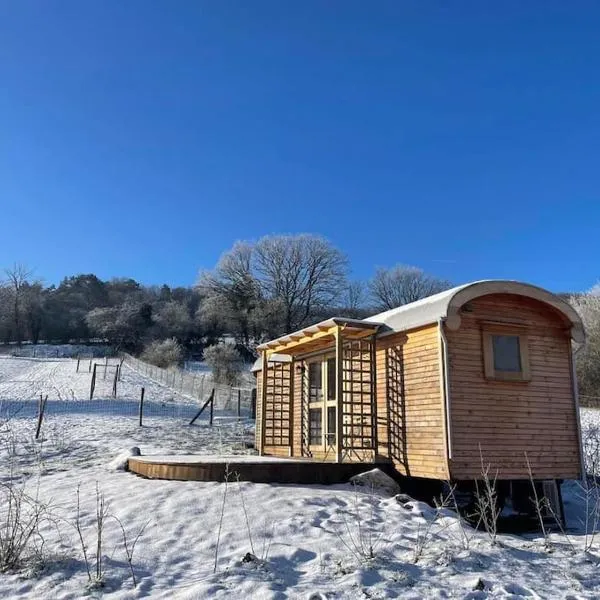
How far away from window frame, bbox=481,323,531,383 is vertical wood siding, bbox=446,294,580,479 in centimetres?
8

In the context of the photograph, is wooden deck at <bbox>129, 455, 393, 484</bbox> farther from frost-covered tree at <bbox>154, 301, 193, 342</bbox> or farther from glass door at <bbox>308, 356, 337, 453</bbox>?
frost-covered tree at <bbox>154, 301, 193, 342</bbox>

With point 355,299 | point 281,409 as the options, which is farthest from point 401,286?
point 281,409

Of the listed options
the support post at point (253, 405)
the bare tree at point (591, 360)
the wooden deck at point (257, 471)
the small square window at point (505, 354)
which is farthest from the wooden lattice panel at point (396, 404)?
the bare tree at point (591, 360)

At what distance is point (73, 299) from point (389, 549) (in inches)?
2244

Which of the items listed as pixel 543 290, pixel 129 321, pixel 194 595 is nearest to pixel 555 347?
pixel 543 290

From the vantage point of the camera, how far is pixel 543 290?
8773 millimetres

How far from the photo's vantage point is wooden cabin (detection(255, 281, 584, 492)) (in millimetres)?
8023

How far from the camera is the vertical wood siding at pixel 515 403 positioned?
8.00 metres

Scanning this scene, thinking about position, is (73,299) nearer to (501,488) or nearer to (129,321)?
(129,321)

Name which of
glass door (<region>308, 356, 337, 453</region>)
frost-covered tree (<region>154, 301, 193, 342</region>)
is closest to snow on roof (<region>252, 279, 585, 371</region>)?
glass door (<region>308, 356, 337, 453</region>)

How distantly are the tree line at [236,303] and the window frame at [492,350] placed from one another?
2828 cm

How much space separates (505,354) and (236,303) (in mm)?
32583

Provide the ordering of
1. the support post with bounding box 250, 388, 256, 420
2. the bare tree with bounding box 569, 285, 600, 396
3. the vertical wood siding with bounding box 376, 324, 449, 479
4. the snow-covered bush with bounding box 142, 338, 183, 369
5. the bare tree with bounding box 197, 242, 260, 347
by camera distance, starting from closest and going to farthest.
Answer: the vertical wood siding with bounding box 376, 324, 449, 479 < the support post with bounding box 250, 388, 256, 420 < the bare tree with bounding box 569, 285, 600, 396 < the snow-covered bush with bounding box 142, 338, 183, 369 < the bare tree with bounding box 197, 242, 260, 347

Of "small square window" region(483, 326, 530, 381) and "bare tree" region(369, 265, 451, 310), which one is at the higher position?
"bare tree" region(369, 265, 451, 310)
